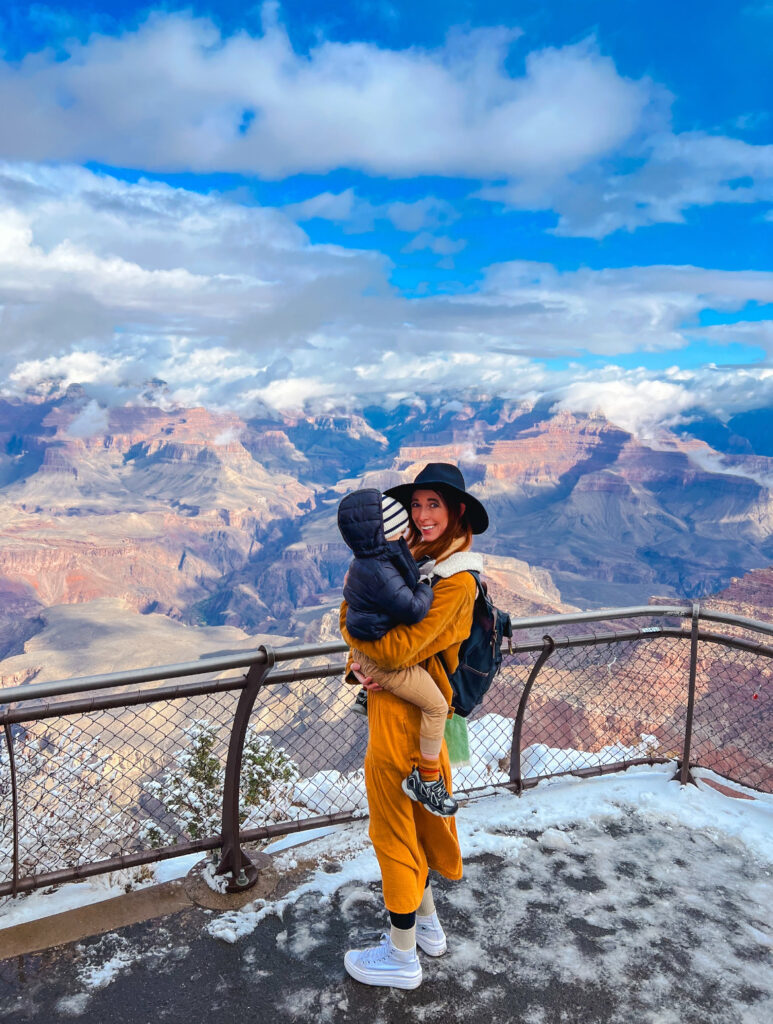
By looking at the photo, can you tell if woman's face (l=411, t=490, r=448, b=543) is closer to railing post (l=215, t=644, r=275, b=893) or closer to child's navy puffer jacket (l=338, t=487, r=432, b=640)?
child's navy puffer jacket (l=338, t=487, r=432, b=640)

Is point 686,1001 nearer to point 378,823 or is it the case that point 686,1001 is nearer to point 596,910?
point 596,910

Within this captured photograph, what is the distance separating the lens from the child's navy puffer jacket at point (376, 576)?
2.23m

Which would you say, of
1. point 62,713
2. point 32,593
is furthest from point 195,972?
point 32,593

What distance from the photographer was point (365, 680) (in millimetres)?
2541

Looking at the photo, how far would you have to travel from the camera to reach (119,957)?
2.81 m

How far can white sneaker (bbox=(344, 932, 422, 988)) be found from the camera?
2641mm

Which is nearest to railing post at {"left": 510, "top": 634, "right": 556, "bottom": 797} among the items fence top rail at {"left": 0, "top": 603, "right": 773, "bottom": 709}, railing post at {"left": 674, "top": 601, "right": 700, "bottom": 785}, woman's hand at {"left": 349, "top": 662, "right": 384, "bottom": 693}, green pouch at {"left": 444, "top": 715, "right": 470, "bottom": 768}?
fence top rail at {"left": 0, "top": 603, "right": 773, "bottom": 709}

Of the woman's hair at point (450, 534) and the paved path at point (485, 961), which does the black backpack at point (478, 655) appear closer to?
the woman's hair at point (450, 534)

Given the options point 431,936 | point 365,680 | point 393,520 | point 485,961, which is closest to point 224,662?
point 365,680

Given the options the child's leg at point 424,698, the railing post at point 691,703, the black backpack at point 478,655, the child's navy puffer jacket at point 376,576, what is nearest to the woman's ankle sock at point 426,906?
the child's leg at point 424,698

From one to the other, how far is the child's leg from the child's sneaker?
0.10ft

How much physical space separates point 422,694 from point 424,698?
2 centimetres

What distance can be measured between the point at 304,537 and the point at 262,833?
197 meters

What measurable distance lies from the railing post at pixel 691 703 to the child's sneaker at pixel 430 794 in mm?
2058
